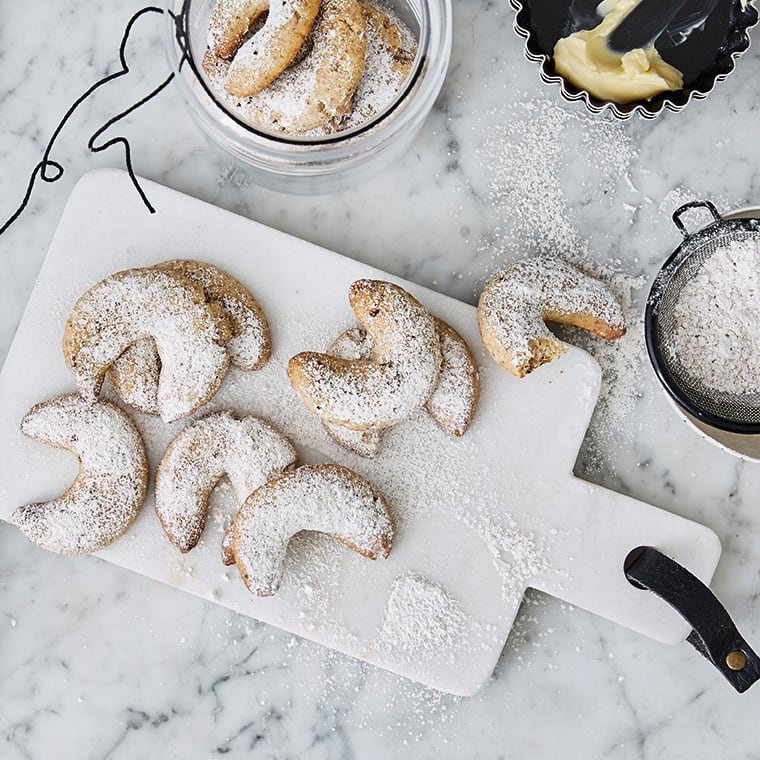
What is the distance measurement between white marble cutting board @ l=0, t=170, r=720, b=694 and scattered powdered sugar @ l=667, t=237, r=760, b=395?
0.42 ft

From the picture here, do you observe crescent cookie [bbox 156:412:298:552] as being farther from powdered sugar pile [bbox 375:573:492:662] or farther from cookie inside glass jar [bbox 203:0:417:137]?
cookie inside glass jar [bbox 203:0:417:137]

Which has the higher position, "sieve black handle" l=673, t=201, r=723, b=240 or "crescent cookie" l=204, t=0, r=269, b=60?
"crescent cookie" l=204, t=0, r=269, b=60

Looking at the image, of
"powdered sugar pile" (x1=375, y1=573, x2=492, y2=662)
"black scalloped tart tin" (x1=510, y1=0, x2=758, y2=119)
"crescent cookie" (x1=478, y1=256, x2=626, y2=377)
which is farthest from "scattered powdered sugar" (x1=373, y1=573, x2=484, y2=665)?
"black scalloped tart tin" (x1=510, y1=0, x2=758, y2=119)

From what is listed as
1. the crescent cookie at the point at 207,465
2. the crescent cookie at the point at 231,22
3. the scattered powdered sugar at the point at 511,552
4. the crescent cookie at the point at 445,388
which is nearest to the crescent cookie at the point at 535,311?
the crescent cookie at the point at 445,388

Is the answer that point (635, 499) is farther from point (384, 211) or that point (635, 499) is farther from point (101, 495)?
point (101, 495)

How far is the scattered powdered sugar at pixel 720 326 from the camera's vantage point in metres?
1.16

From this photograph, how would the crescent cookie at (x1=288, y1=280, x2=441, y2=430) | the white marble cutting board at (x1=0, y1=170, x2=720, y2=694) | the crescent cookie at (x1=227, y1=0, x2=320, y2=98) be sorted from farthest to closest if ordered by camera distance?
the white marble cutting board at (x1=0, y1=170, x2=720, y2=694), the crescent cookie at (x1=288, y1=280, x2=441, y2=430), the crescent cookie at (x1=227, y1=0, x2=320, y2=98)

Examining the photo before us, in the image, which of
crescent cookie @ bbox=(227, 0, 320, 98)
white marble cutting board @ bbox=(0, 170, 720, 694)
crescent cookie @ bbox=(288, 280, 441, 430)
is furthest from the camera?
white marble cutting board @ bbox=(0, 170, 720, 694)

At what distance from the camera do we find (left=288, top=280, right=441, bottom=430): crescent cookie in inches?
42.7

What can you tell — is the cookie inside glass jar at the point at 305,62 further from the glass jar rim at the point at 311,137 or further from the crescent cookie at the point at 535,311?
the crescent cookie at the point at 535,311

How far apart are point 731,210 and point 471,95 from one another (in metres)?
0.40

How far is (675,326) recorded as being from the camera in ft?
3.84

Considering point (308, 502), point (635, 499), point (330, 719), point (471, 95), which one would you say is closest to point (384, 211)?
point (471, 95)

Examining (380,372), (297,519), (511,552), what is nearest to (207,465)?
(297,519)
